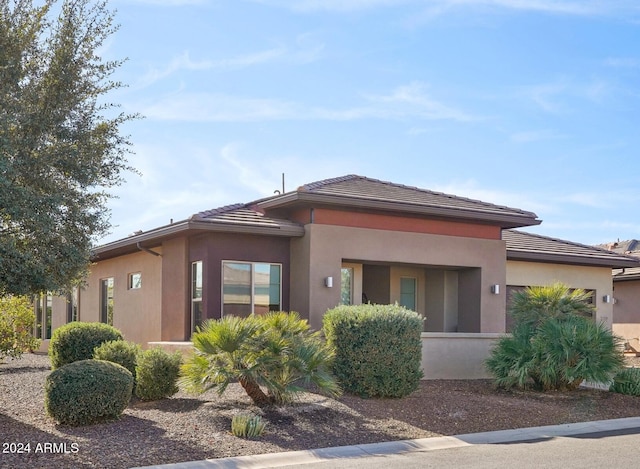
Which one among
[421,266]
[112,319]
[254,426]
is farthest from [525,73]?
[112,319]

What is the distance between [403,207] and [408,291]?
4068 mm

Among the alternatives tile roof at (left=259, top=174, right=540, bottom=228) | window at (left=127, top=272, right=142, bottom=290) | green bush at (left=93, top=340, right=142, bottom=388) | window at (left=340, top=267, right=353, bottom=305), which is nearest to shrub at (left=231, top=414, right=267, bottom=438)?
green bush at (left=93, top=340, right=142, bottom=388)

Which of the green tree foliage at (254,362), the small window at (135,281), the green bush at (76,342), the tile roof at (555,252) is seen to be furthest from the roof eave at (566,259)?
the green bush at (76,342)

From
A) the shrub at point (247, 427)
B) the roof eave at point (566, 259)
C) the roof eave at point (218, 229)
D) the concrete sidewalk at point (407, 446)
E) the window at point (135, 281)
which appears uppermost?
the roof eave at point (218, 229)

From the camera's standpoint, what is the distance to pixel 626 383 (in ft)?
54.7

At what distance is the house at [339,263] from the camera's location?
60.0 feet

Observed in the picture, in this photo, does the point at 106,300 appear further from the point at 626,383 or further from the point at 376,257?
the point at 626,383

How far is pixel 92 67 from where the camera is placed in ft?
42.9

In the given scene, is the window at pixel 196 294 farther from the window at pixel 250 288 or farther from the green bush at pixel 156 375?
the green bush at pixel 156 375

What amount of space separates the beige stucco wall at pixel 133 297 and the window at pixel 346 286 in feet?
16.7

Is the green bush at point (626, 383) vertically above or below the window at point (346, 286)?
below

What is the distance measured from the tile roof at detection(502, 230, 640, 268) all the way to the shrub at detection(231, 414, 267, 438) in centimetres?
1292

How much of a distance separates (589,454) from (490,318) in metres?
10.5

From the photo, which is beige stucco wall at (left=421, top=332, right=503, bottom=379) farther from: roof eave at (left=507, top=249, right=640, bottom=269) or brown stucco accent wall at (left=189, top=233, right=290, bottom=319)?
roof eave at (left=507, top=249, right=640, bottom=269)
